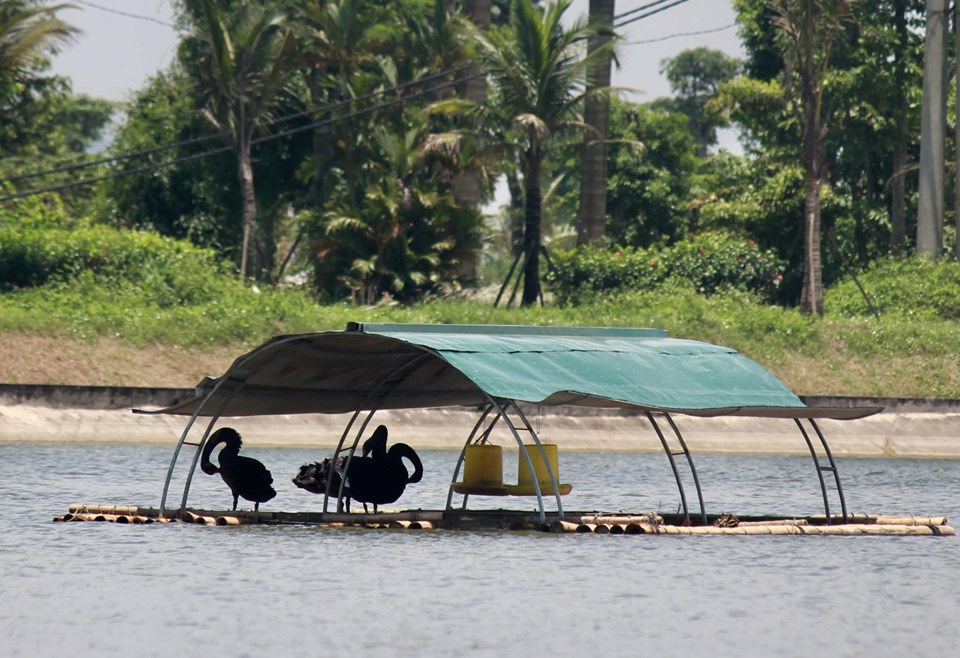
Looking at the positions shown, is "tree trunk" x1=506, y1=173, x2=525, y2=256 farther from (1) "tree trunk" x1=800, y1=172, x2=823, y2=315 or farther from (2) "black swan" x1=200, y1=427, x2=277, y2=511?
(2) "black swan" x1=200, y1=427, x2=277, y2=511

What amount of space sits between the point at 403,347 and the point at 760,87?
33.2m

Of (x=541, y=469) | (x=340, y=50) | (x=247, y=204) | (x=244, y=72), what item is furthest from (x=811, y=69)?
(x=541, y=469)

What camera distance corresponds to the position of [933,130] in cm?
4791

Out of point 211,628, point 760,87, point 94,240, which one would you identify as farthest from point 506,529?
point 760,87

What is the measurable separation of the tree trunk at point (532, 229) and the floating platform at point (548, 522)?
23423 mm

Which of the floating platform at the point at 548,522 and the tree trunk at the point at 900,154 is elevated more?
the tree trunk at the point at 900,154

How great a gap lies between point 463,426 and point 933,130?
18.2 m

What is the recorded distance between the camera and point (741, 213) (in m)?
52.7

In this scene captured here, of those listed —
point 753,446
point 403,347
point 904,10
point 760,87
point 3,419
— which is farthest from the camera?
point 904,10

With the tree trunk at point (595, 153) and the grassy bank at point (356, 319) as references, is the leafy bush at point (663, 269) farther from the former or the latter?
the grassy bank at point (356, 319)

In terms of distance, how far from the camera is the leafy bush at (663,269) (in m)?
47.5

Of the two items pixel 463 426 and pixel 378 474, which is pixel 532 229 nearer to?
pixel 463 426

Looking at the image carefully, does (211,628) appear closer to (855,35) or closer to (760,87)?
(760,87)

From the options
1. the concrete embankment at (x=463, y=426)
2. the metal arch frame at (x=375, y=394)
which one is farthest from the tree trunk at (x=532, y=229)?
the metal arch frame at (x=375, y=394)
